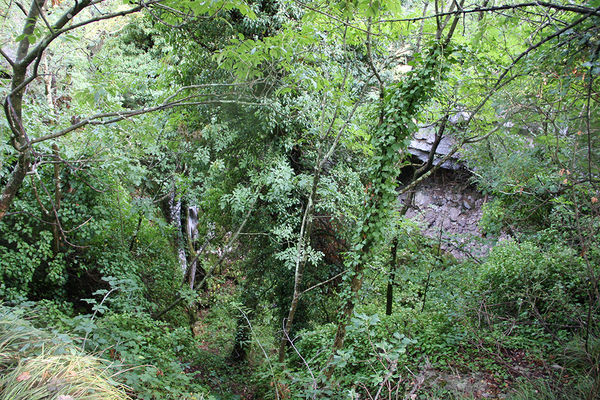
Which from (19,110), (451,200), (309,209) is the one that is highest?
(451,200)

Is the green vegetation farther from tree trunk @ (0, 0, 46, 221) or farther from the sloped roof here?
the sloped roof

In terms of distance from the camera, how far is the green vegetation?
9.50ft

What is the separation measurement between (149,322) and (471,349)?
12.8 feet

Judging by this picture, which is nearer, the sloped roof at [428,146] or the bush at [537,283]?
the bush at [537,283]

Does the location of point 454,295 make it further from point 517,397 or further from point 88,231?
point 88,231

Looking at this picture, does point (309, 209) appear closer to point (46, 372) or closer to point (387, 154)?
point (387, 154)

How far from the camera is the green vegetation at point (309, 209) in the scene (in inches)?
114

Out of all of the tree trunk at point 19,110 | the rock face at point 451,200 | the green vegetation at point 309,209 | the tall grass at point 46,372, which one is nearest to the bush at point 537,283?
the green vegetation at point 309,209

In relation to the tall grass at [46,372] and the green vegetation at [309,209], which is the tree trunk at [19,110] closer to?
the green vegetation at [309,209]

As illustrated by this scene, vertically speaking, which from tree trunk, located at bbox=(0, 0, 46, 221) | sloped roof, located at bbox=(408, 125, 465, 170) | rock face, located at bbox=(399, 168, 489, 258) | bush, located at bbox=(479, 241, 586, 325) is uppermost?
sloped roof, located at bbox=(408, 125, 465, 170)

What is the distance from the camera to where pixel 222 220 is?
6.51 m

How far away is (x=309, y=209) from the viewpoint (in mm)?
4484

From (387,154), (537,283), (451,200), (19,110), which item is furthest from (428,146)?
(19,110)

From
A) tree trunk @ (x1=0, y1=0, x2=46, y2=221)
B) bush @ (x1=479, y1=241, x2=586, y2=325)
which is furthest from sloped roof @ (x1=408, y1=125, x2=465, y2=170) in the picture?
tree trunk @ (x1=0, y1=0, x2=46, y2=221)
